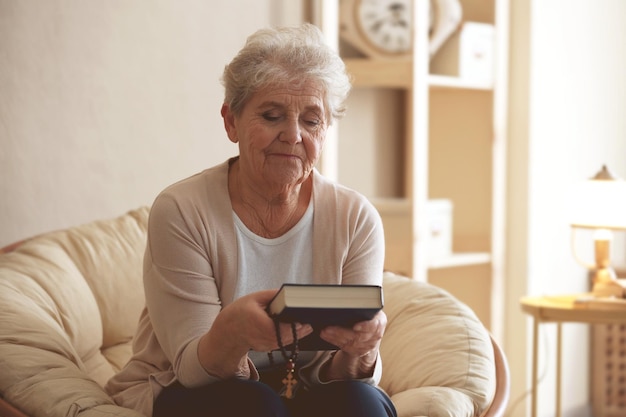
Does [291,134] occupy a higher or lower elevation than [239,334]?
higher

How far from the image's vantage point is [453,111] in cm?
346

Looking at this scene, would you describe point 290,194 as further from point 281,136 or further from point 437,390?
point 437,390

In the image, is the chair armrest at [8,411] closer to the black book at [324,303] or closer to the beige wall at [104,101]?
the black book at [324,303]

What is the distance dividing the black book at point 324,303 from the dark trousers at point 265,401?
16 cm

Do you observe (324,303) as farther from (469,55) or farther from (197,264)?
(469,55)

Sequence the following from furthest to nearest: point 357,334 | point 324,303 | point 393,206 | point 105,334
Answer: point 393,206, point 105,334, point 357,334, point 324,303

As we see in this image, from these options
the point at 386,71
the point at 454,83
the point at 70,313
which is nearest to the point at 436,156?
the point at 454,83

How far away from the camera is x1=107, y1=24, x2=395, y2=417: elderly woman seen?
4.65 ft

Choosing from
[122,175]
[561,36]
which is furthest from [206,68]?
[561,36]

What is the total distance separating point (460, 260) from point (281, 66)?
184 centimetres

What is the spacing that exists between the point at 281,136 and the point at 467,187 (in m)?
2.09

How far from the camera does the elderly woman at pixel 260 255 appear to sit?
1417mm

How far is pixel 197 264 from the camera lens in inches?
59.1

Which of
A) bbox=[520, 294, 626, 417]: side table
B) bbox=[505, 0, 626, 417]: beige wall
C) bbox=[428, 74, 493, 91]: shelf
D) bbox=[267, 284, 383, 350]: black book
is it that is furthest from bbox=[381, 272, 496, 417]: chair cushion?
bbox=[505, 0, 626, 417]: beige wall
